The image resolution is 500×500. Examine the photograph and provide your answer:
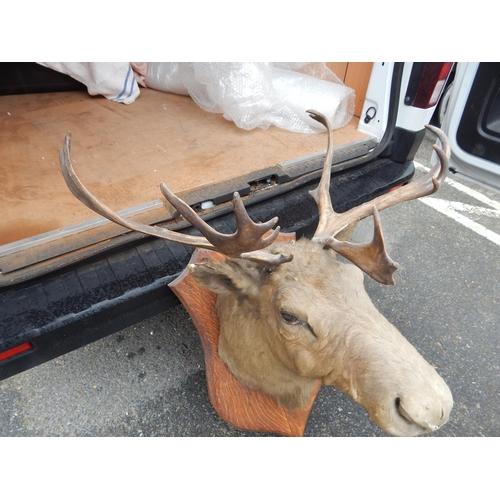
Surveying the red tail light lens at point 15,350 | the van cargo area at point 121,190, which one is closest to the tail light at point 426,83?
the van cargo area at point 121,190

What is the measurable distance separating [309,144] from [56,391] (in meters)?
2.52

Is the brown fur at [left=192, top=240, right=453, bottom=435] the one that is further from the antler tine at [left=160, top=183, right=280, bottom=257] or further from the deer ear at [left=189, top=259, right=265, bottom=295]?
the antler tine at [left=160, top=183, right=280, bottom=257]

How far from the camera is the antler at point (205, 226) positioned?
1272mm

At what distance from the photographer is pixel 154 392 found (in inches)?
95.4

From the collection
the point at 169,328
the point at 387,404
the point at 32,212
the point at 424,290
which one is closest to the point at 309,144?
the point at 424,290

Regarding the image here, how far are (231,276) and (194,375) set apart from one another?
1.24 meters

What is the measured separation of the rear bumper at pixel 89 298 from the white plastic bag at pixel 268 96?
1.33 meters

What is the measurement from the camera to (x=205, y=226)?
139 cm

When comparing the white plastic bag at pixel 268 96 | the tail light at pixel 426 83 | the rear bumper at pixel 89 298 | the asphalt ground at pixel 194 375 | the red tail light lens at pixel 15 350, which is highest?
the tail light at pixel 426 83

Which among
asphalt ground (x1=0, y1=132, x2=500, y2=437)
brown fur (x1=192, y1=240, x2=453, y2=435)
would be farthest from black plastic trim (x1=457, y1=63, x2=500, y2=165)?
brown fur (x1=192, y1=240, x2=453, y2=435)

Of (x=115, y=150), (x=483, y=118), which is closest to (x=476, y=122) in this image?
(x=483, y=118)

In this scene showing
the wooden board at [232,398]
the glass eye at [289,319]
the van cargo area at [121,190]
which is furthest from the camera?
the wooden board at [232,398]

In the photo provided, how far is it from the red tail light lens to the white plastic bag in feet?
7.58

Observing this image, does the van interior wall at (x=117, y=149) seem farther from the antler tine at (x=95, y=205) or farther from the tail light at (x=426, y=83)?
the antler tine at (x=95, y=205)
